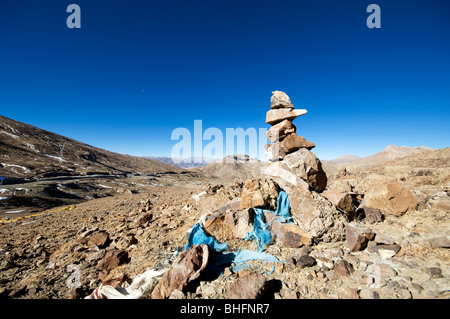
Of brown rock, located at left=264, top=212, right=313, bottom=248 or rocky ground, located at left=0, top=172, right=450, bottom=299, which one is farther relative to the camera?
brown rock, located at left=264, top=212, right=313, bottom=248

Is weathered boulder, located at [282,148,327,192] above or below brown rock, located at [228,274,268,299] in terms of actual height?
above

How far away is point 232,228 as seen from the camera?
580 centimetres

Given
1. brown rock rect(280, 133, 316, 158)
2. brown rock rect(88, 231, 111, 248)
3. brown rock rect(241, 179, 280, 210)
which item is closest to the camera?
brown rock rect(241, 179, 280, 210)

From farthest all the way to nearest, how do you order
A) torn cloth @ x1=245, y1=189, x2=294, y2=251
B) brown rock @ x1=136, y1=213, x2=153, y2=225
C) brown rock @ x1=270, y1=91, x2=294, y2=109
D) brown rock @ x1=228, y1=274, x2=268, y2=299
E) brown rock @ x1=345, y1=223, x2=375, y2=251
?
brown rock @ x1=136, y1=213, x2=153, y2=225 → brown rock @ x1=270, y1=91, x2=294, y2=109 → torn cloth @ x1=245, y1=189, x2=294, y2=251 → brown rock @ x1=345, y1=223, x2=375, y2=251 → brown rock @ x1=228, y1=274, x2=268, y2=299

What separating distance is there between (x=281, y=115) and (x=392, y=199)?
197 inches

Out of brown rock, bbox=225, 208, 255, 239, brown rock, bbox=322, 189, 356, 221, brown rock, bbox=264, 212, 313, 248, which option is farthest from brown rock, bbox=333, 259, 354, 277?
brown rock, bbox=225, 208, 255, 239

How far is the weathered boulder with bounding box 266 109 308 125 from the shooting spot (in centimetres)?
749

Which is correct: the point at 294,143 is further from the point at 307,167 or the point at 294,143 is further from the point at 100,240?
the point at 100,240

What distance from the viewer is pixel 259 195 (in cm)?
604

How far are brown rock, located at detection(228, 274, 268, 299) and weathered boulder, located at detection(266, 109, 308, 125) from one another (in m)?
6.17

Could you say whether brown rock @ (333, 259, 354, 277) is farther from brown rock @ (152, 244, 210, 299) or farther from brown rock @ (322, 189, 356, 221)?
brown rock @ (152, 244, 210, 299)

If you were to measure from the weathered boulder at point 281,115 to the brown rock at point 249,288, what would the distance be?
6.17 meters
